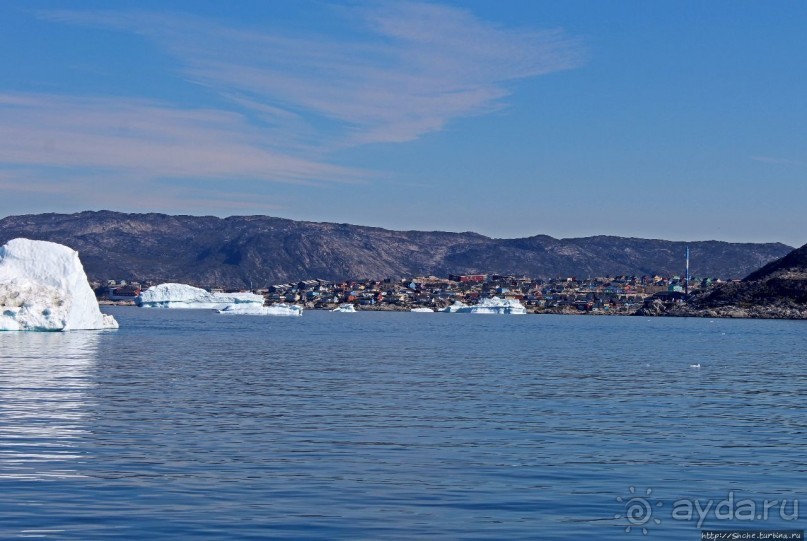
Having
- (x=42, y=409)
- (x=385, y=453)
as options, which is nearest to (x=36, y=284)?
(x=42, y=409)

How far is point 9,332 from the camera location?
7825cm

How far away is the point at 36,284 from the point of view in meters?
72.6

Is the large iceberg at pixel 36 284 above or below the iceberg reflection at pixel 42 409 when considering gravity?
above

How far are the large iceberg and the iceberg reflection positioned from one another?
35.2ft

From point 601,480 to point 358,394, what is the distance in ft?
58.3

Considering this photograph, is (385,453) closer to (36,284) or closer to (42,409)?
(42,409)

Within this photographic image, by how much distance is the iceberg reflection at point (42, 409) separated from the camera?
21969mm

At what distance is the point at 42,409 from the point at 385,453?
1251 cm

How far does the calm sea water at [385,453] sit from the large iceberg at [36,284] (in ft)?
82.0

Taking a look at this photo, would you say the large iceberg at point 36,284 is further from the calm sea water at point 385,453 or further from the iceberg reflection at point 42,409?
the calm sea water at point 385,453

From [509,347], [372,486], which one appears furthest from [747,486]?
[509,347]

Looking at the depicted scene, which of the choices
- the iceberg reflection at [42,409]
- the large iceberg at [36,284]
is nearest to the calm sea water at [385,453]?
the iceberg reflection at [42,409]

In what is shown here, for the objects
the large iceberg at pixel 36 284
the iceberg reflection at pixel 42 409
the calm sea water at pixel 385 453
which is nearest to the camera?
the calm sea water at pixel 385 453

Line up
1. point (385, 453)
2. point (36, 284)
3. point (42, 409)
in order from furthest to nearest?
point (36, 284)
point (42, 409)
point (385, 453)
